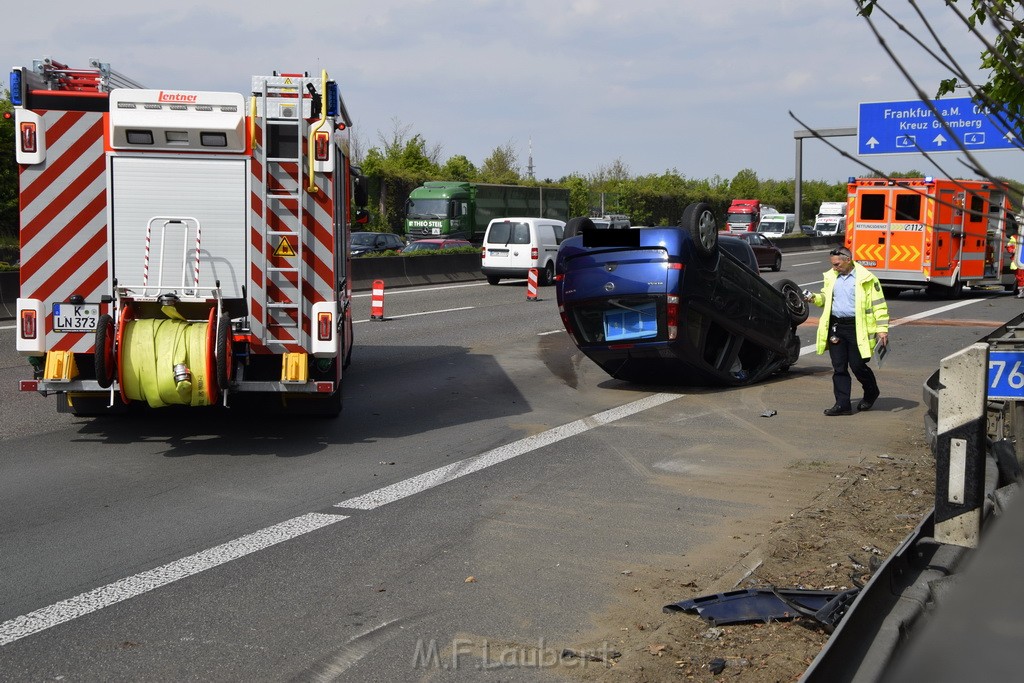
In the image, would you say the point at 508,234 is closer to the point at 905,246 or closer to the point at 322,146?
the point at 905,246

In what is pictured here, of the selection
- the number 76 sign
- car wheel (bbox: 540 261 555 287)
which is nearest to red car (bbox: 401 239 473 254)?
car wheel (bbox: 540 261 555 287)

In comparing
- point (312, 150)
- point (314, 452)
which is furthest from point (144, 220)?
point (314, 452)

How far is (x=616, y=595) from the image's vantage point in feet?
18.8

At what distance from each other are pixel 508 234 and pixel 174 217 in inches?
834

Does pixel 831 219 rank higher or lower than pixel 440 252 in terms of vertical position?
higher

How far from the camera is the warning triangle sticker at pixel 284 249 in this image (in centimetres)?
907

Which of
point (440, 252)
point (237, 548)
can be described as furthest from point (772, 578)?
point (440, 252)

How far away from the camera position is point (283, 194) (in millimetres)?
9055

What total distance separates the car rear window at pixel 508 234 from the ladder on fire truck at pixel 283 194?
20.7 meters

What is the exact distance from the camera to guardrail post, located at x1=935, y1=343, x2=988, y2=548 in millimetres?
4734

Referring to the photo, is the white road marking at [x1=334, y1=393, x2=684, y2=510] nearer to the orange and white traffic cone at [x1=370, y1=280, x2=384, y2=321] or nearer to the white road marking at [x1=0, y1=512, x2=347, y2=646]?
the white road marking at [x1=0, y1=512, x2=347, y2=646]

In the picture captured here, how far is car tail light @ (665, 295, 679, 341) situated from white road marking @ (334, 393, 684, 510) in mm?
794

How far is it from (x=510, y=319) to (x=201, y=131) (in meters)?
12.1

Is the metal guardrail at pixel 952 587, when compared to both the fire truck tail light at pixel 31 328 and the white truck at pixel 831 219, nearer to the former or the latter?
the fire truck tail light at pixel 31 328
